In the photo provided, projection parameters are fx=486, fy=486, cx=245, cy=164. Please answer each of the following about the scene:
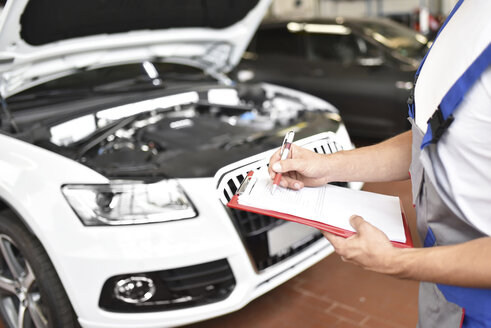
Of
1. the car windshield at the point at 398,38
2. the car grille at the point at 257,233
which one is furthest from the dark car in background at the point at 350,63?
the car grille at the point at 257,233

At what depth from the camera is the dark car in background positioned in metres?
4.09

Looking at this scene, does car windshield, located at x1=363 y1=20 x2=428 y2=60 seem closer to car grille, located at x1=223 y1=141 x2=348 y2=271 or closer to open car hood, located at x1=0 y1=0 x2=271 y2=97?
open car hood, located at x1=0 y1=0 x2=271 y2=97

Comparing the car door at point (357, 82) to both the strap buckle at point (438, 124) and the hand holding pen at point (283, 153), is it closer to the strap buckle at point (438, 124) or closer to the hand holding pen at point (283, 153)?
the hand holding pen at point (283, 153)

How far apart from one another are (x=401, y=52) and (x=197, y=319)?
3.34 metres

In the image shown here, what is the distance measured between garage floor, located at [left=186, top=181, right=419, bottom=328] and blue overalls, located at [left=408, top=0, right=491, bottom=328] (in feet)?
3.78

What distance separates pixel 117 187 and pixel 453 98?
1191 millimetres

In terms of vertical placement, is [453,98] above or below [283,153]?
above

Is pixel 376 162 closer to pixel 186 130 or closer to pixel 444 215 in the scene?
pixel 444 215

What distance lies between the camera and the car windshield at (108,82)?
2.20 m

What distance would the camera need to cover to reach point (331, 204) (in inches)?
38.5

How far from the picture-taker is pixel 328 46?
475 centimetres

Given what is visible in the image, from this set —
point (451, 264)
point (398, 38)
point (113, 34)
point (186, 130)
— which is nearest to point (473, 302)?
point (451, 264)

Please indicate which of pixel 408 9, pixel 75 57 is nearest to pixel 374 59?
pixel 75 57

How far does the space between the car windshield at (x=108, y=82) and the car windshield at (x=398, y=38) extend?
2175 millimetres
